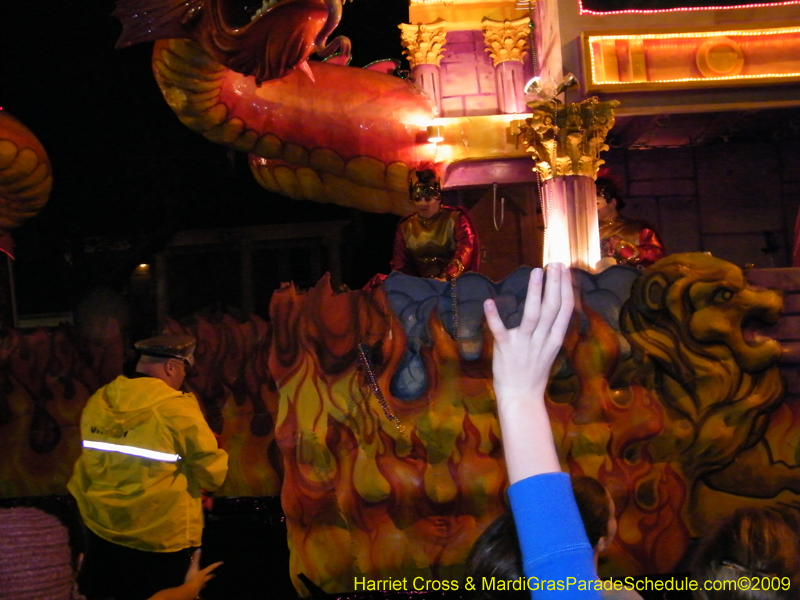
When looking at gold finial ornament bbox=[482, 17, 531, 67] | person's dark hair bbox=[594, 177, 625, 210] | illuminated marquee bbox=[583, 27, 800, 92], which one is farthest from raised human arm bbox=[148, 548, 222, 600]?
gold finial ornament bbox=[482, 17, 531, 67]

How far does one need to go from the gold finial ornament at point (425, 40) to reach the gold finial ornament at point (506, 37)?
1.43ft

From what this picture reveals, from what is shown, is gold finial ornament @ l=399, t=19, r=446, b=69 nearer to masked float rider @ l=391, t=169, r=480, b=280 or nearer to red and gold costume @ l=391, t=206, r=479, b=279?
masked float rider @ l=391, t=169, r=480, b=280

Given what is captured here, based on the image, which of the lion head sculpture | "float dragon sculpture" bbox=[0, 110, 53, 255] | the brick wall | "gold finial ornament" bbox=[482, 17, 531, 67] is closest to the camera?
the lion head sculpture

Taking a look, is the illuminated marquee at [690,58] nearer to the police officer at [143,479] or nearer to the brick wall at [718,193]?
the brick wall at [718,193]

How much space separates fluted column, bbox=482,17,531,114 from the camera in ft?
24.0

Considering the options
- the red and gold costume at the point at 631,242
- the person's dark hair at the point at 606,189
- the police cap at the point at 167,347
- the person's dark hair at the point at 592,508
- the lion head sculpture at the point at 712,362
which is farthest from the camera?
the person's dark hair at the point at 606,189

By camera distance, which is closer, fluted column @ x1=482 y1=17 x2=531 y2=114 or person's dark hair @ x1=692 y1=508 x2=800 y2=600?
person's dark hair @ x1=692 y1=508 x2=800 y2=600

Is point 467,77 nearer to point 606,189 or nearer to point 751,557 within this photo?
point 606,189

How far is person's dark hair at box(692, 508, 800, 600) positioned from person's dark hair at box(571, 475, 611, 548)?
259 mm

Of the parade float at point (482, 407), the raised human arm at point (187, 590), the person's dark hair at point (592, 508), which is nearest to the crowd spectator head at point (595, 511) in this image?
the person's dark hair at point (592, 508)

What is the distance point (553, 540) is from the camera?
4.17 ft

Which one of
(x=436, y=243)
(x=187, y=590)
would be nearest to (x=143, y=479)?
(x=187, y=590)

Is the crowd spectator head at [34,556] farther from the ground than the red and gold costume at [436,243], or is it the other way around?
the red and gold costume at [436,243]

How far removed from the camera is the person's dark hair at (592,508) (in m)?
1.71
